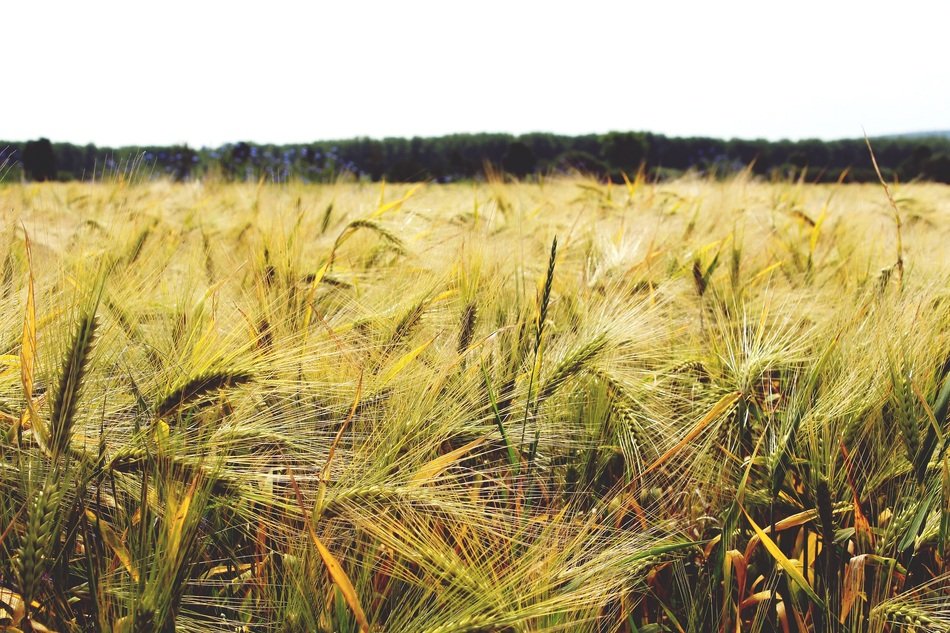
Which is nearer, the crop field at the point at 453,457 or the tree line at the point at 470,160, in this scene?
the crop field at the point at 453,457

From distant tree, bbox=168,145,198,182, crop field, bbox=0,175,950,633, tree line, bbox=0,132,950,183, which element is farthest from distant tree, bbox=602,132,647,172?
crop field, bbox=0,175,950,633

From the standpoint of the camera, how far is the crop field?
0.77 meters

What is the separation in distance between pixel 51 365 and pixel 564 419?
0.79m

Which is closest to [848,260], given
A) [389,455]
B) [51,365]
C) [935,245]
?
[935,245]

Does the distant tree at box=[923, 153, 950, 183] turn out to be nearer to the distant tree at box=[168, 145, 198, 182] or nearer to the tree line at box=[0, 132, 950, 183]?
the tree line at box=[0, 132, 950, 183]

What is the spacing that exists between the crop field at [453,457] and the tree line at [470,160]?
0.71 meters

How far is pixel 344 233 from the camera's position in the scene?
1.67 metres

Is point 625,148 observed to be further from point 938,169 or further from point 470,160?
→ point 938,169

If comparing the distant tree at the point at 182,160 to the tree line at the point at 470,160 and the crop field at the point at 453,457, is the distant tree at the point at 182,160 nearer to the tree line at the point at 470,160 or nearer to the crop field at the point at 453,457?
the tree line at the point at 470,160

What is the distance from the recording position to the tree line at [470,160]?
4.26 metres

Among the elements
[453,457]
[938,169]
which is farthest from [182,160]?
[938,169]

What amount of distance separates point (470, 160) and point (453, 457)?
1172 cm

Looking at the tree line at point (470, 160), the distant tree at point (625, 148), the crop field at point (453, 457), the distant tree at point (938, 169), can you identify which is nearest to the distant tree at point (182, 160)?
the tree line at point (470, 160)

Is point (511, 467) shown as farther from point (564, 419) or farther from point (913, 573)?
point (913, 573)
